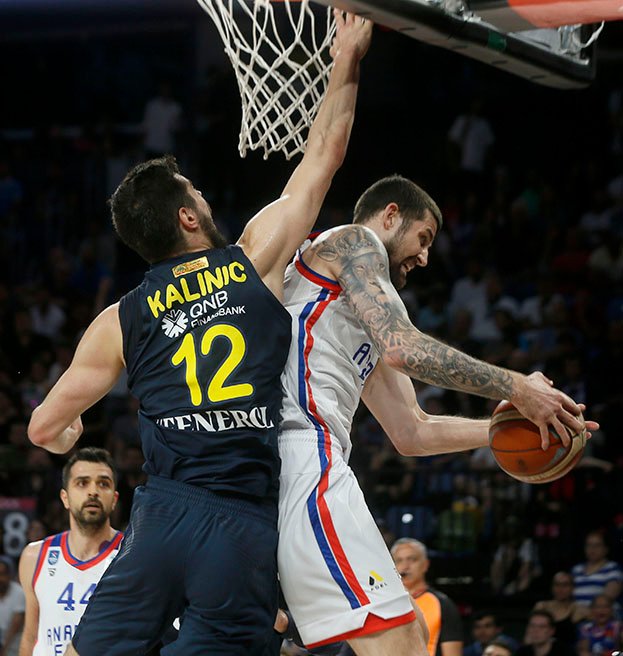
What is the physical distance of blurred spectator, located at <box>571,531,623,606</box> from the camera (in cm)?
852

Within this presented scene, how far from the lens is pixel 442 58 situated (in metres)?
14.5

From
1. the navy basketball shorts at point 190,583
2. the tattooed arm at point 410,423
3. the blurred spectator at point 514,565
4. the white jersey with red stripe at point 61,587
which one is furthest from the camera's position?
the blurred spectator at point 514,565

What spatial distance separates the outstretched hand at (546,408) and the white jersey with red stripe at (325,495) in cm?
59

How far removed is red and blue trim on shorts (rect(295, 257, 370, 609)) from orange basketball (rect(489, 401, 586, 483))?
562mm

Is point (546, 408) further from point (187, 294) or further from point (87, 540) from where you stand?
point (87, 540)

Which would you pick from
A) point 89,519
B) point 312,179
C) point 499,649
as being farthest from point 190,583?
point 499,649

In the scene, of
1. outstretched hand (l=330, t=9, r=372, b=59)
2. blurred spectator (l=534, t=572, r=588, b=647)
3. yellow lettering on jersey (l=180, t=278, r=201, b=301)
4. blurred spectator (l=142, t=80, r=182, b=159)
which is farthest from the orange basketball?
blurred spectator (l=142, t=80, r=182, b=159)

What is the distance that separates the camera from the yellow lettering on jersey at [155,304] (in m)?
3.89

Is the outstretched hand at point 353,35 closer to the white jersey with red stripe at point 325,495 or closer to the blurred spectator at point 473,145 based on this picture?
the white jersey with red stripe at point 325,495

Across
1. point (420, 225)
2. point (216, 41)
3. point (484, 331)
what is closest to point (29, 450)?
point (484, 331)

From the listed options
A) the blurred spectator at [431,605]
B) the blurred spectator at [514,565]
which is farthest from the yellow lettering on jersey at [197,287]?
the blurred spectator at [514,565]

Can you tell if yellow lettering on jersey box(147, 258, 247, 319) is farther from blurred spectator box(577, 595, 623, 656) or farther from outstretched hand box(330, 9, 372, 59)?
blurred spectator box(577, 595, 623, 656)

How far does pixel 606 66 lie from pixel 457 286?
3.79 metres

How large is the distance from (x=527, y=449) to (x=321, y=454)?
2.15ft
